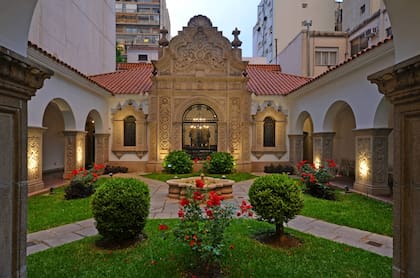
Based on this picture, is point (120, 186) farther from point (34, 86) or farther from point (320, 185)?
point (320, 185)

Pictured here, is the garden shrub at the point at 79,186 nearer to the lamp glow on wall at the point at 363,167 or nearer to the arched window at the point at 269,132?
the lamp glow on wall at the point at 363,167

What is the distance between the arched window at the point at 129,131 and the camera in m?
15.8

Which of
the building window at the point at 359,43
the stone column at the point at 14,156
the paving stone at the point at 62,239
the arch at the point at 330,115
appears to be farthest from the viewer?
the building window at the point at 359,43

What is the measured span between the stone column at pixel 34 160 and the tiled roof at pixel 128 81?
6695mm

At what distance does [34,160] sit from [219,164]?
8496 millimetres

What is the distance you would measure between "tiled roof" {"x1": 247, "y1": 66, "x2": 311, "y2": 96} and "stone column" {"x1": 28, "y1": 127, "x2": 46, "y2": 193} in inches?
444

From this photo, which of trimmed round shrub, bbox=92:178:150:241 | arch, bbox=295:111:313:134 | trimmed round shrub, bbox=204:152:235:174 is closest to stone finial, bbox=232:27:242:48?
arch, bbox=295:111:313:134

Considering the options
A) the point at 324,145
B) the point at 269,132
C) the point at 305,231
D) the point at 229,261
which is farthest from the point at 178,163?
the point at 229,261

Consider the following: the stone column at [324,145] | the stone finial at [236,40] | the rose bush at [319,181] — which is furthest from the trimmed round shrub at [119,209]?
the stone finial at [236,40]

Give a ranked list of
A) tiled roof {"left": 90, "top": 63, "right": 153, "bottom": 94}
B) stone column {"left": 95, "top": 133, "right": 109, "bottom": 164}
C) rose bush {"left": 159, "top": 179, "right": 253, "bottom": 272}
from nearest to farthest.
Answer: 1. rose bush {"left": 159, "top": 179, "right": 253, "bottom": 272}
2. stone column {"left": 95, "top": 133, "right": 109, "bottom": 164}
3. tiled roof {"left": 90, "top": 63, "right": 153, "bottom": 94}

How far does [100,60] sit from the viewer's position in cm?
2119

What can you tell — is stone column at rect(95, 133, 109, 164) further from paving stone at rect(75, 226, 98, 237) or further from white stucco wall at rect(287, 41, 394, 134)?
white stucco wall at rect(287, 41, 394, 134)

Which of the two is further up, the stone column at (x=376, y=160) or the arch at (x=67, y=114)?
the arch at (x=67, y=114)

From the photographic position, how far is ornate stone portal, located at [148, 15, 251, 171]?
15.0m
